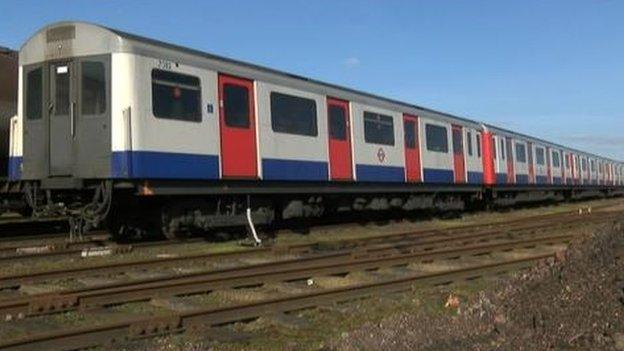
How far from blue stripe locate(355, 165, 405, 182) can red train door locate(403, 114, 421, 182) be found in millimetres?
413

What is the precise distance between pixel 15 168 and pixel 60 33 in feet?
8.32

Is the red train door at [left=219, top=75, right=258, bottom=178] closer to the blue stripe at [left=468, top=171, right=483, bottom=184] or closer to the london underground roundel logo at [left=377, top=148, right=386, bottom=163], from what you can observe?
the london underground roundel logo at [left=377, top=148, right=386, bottom=163]

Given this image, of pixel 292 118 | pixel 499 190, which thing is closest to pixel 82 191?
pixel 292 118

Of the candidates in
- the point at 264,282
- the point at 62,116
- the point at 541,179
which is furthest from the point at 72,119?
the point at 541,179

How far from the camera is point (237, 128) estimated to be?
46.3 ft

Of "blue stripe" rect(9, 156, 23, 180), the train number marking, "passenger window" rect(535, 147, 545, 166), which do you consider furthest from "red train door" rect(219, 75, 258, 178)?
"passenger window" rect(535, 147, 545, 166)

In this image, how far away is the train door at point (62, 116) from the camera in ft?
41.9

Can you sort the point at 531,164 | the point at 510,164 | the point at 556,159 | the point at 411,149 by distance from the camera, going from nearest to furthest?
the point at 411,149, the point at 510,164, the point at 531,164, the point at 556,159

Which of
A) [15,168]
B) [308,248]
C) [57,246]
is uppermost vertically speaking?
[15,168]

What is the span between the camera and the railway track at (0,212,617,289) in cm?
950

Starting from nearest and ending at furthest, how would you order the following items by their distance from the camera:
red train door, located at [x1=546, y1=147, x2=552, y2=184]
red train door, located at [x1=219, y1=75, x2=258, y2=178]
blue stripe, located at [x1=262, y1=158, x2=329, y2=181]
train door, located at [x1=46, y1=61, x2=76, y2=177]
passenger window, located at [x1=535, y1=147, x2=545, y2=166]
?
train door, located at [x1=46, y1=61, x2=76, y2=177]
red train door, located at [x1=219, y1=75, x2=258, y2=178]
blue stripe, located at [x1=262, y1=158, x2=329, y2=181]
passenger window, located at [x1=535, y1=147, x2=545, y2=166]
red train door, located at [x1=546, y1=147, x2=552, y2=184]

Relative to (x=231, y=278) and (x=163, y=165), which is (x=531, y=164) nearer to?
(x=163, y=165)

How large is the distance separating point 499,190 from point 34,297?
23.5m

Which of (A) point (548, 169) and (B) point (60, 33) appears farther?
(A) point (548, 169)
